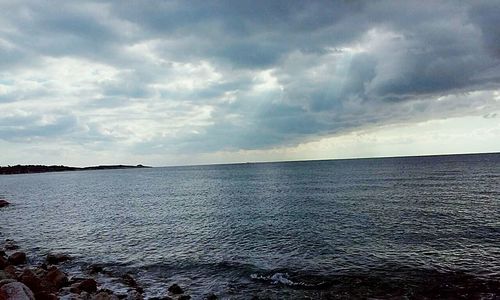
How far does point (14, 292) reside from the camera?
715 inches

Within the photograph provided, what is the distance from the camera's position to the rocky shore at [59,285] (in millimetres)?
19278

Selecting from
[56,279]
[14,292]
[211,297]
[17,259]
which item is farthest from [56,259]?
[14,292]

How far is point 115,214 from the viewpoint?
2751 inches

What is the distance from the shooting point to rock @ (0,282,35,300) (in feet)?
58.3

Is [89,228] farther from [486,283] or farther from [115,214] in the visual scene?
[486,283]

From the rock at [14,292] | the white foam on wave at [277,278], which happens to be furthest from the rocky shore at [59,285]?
the white foam on wave at [277,278]

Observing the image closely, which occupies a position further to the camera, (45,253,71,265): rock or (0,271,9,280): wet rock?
(45,253,71,265): rock

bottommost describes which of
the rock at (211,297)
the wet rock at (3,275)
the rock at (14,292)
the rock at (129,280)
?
the rock at (211,297)

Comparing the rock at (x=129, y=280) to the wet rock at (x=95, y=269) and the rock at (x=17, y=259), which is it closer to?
the wet rock at (x=95, y=269)

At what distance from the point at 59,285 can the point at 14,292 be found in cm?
1077

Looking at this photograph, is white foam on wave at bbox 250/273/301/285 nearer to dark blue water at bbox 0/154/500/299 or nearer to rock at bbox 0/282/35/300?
dark blue water at bbox 0/154/500/299

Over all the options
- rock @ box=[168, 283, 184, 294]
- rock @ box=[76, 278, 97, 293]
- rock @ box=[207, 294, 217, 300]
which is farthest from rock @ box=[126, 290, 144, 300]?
rock @ box=[207, 294, 217, 300]

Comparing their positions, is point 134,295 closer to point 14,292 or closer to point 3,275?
point 3,275

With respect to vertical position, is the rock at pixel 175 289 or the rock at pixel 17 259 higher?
the rock at pixel 17 259
